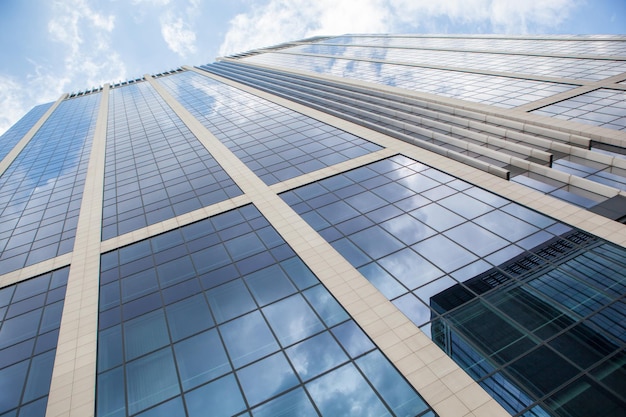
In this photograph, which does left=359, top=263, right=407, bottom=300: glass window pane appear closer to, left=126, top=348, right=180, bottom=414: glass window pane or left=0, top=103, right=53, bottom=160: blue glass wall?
left=126, top=348, right=180, bottom=414: glass window pane

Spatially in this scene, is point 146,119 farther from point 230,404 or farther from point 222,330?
point 230,404

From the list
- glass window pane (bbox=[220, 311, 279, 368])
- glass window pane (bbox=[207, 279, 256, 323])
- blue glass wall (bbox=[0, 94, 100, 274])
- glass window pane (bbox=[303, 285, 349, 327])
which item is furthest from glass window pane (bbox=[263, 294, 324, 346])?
blue glass wall (bbox=[0, 94, 100, 274])

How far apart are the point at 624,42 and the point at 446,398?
6006 centimetres

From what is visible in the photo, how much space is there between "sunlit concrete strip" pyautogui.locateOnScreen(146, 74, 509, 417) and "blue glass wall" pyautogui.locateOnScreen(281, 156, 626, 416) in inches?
21.8

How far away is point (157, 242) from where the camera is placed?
87.9 feet

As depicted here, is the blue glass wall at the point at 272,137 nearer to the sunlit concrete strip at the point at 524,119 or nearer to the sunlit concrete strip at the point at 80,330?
the sunlit concrete strip at the point at 524,119

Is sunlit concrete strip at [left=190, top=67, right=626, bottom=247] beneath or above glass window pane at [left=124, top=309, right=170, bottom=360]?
above

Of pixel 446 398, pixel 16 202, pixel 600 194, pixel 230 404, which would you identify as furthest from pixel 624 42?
pixel 16 202

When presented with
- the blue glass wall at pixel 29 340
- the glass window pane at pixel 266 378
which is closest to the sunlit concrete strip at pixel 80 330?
the blue glass wall at pixel 29 340

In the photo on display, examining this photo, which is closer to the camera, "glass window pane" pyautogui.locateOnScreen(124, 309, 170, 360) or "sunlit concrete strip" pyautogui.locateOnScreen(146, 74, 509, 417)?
"sunlit concrete strip" pyautogui.locateOnScreen(146, 74, 509, 417)

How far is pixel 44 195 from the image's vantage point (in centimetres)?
3988

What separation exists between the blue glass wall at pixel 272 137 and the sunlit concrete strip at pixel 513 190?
156cm

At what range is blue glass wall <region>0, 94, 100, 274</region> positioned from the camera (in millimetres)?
29531

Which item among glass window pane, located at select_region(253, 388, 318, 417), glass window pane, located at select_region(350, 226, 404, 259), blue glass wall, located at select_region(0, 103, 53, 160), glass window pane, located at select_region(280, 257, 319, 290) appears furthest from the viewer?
blue glass wall, located at select_region(0, 103, 53, 160)
